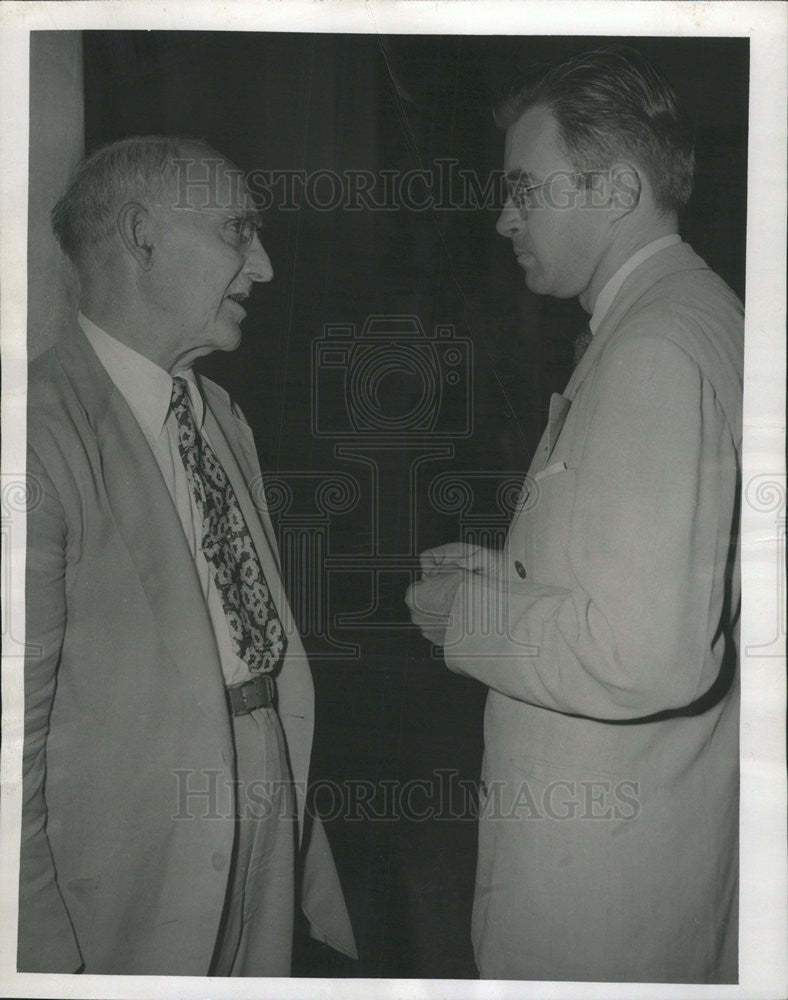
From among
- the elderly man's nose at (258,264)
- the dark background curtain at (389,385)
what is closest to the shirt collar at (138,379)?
the dark background curtain at (389,385)

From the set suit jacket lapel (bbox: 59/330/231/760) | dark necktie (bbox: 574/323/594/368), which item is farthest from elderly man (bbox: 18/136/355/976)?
dark necktie (bbox: 574/323/594/368)

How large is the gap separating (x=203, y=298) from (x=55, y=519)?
455mm

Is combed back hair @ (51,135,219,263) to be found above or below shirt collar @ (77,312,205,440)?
above

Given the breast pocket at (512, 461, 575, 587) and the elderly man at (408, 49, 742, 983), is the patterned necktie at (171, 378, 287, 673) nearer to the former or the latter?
the elderly man at (408, 49, 742, 983)

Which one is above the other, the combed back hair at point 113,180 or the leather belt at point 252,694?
the combed back hair at point 113,180

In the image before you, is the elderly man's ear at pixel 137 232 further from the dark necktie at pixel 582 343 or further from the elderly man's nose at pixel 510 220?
the dark necktie at pixel 582 343

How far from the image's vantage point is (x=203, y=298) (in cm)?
169

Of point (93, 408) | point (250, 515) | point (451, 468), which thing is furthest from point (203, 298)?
point (451, 468)

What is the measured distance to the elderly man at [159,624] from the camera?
1.65 meters

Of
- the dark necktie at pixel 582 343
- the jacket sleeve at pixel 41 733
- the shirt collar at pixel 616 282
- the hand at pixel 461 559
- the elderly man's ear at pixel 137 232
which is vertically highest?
the elderly man's ear at pixel 137 232

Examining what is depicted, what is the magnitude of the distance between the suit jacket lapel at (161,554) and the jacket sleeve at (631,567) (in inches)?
19.6

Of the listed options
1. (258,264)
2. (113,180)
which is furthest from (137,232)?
(258,264)

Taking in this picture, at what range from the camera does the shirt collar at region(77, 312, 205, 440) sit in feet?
5.48

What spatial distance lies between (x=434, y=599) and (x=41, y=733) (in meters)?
0.72
